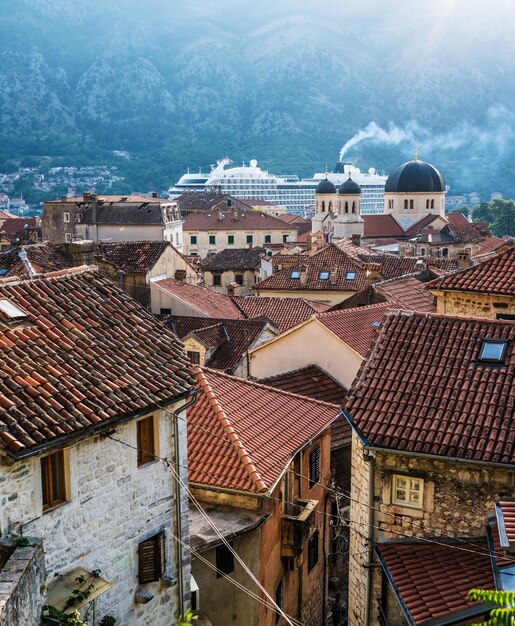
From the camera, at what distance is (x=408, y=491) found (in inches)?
616

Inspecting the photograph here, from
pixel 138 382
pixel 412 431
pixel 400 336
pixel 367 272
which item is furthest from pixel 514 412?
pixel 367 272

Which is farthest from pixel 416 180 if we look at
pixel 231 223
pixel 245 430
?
pixel 245 430

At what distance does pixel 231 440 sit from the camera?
16.8 meters

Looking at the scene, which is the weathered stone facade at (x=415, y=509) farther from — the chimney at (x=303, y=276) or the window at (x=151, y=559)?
the chimney at (x=303, y=276)

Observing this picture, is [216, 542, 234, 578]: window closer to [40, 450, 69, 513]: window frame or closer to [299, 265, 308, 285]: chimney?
[40, 450, 69, 513]: window frame

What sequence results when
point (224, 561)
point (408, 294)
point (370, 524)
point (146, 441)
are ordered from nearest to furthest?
point (146, 441), point (224, 561), point (370, 524), point (408, 294)

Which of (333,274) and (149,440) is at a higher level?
(149,440)

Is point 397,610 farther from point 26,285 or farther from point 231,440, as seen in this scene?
point 26,285

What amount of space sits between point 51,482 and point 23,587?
184 centimetres

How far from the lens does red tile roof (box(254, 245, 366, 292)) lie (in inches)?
1921

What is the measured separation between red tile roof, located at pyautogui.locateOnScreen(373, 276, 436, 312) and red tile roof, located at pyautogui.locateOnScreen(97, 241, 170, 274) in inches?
443

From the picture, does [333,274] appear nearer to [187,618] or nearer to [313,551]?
[313,551]

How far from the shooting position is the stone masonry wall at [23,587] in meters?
8.76

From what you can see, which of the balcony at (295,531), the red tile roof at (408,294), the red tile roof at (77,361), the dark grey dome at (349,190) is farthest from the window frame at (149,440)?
the dark grey dome at (349,190)
